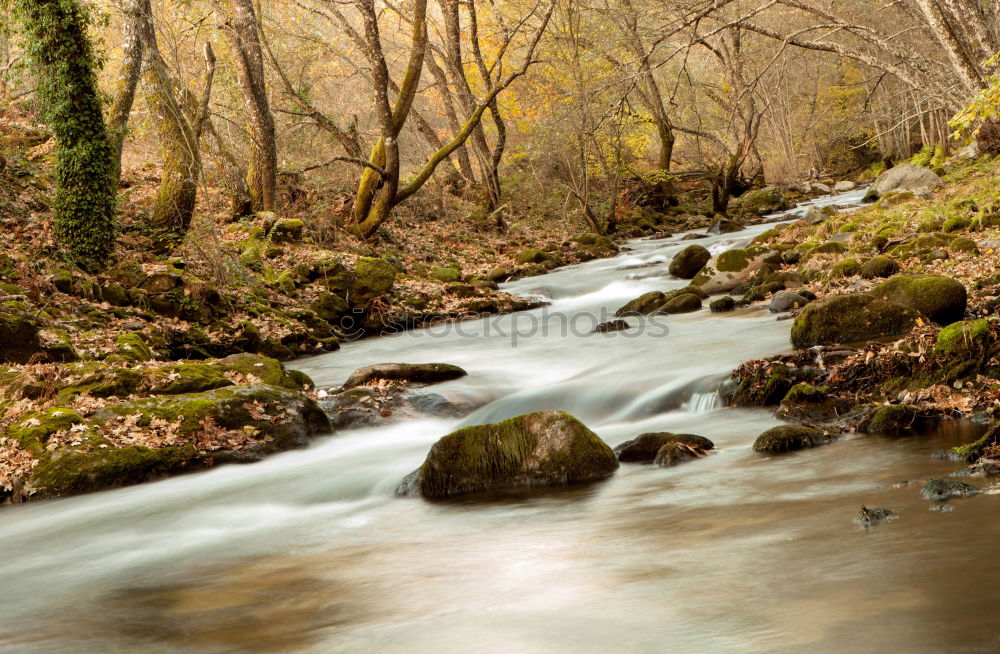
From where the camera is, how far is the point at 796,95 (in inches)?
1582

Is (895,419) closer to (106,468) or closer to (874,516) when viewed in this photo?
(874,516)

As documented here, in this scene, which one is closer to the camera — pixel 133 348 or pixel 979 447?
pixel 979 447

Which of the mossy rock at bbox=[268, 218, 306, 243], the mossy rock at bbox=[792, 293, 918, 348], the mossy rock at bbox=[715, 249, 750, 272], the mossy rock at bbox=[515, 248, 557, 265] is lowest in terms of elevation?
the mossy rock at bbox=[792, 293, 918, 348]

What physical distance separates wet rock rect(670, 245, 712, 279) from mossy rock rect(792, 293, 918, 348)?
387 inches

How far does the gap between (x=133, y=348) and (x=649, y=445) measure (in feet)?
27.4

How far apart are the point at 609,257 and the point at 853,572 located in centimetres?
2052

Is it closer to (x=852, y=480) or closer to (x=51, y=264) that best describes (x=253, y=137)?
(x=51, y=264)

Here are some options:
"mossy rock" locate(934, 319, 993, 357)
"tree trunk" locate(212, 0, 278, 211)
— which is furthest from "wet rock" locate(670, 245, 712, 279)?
"mossy rock" locate(934, 319, 993, 357)

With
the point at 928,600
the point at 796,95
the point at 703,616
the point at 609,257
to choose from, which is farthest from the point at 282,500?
the point at 796,95

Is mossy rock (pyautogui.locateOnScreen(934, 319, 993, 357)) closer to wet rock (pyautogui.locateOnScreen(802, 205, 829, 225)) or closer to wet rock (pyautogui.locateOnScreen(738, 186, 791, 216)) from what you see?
wet rock (pyautogui.locateOnScreen(802, 205, 829, 225))

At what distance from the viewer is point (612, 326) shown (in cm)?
1450

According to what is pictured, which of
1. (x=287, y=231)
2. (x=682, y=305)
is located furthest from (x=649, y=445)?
(x=287, y=231)

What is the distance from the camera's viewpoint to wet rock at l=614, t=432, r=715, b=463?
6855 millimetres

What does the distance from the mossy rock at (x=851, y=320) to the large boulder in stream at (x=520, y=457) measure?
12.2 feet
